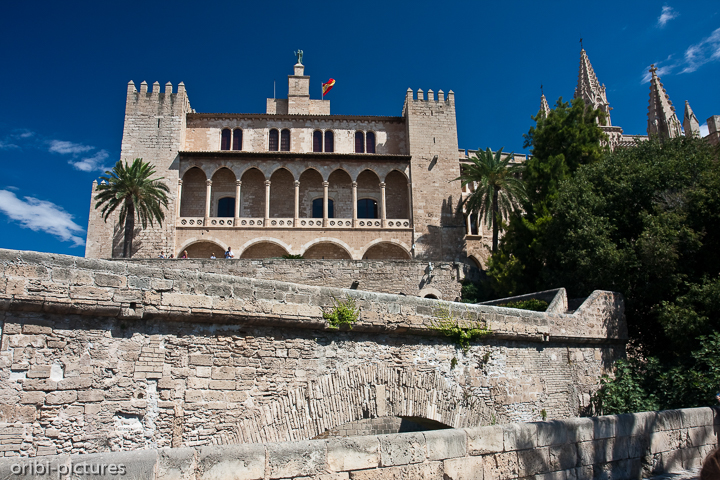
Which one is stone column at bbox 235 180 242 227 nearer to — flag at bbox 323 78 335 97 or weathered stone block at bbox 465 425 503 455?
flag at bbox 323 78 335 97

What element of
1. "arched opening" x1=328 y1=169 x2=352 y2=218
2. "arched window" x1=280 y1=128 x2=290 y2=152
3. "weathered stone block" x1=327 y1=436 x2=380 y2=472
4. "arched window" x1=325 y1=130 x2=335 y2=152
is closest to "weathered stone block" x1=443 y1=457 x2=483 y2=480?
"weathered stone block" x1=327 y1=436 x2=380 y2=472

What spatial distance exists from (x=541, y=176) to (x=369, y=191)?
1483 centimetres

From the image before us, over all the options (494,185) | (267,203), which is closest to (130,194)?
(267,203)

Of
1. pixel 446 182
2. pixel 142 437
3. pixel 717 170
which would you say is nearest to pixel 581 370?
pixel 717 170

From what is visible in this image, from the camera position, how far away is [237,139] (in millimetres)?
36812

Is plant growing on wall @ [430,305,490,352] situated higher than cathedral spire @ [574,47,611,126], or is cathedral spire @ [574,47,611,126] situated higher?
cathedral spire @ [574,47,611,126]

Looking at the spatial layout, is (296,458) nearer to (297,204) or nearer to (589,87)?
(297,204)

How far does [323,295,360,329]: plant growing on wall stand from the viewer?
854 cm

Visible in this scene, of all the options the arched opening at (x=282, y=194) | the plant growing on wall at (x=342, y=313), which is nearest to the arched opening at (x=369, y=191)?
the arched opening at (x=282, y=194)

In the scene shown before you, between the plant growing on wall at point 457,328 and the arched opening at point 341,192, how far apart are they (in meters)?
26.2

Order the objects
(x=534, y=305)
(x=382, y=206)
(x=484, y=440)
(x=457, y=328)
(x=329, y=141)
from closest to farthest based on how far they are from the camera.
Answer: (x=484, y=440) < (x=457, y=328) < (x=534, y=305) < (x=382, y=206) < (x=329, y=141)

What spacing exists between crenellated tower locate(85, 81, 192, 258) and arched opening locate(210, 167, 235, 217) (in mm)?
2968

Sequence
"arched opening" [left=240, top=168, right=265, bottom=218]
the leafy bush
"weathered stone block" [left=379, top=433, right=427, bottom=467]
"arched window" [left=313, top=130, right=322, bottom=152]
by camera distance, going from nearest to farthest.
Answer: "weathered stone block" [left=379, top=433, right=427, bottom=467] → the leafy bush → "arched opening" [left=240, top=168, right=265, bottom=218] → "arched window" [left=313, top=130, right=322, bottom=152]

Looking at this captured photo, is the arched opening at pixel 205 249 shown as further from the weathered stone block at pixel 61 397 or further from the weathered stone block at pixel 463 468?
the weathered stone block at pixel 463 468
